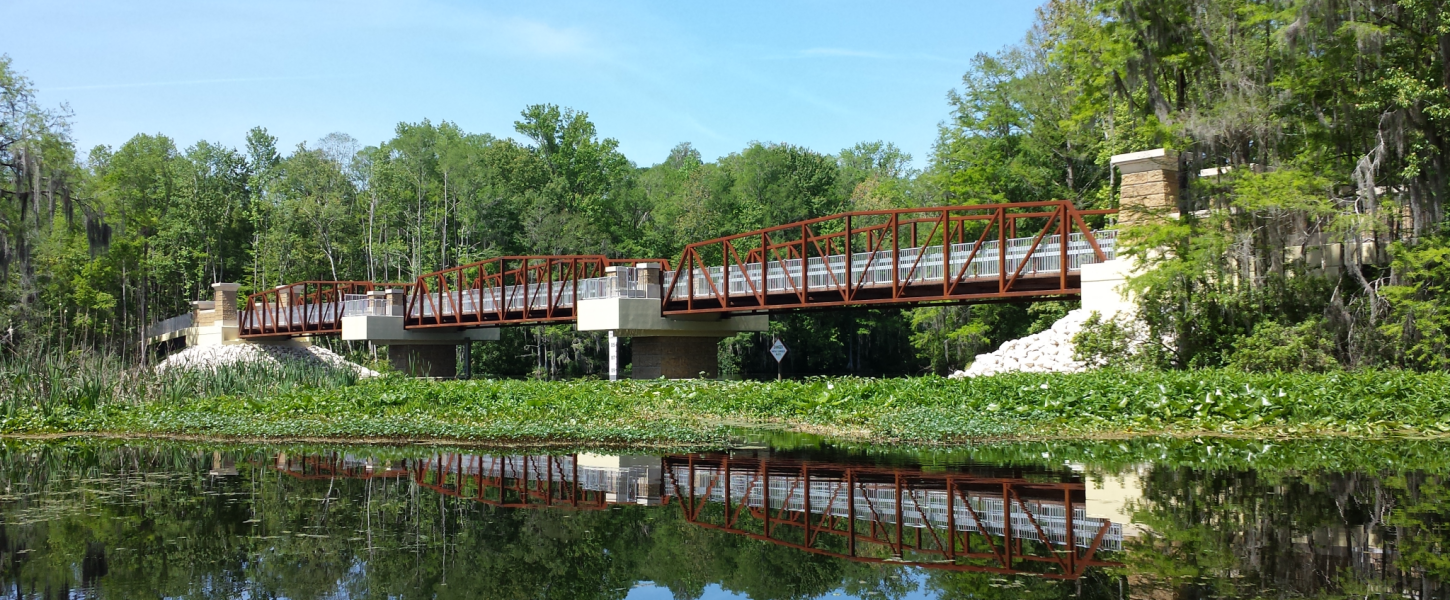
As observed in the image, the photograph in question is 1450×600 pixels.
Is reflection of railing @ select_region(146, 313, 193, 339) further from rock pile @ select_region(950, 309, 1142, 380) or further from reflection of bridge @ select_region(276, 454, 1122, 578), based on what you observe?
reflection of bridge @ select_region(276, 454, 1122, 578)

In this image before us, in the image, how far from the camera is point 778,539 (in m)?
11.2

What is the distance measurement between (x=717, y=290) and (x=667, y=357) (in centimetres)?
454

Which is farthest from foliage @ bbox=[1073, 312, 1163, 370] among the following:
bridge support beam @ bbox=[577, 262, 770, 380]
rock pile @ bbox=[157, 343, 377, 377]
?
rock pile @ bbox=[157, 343, 377, 377]

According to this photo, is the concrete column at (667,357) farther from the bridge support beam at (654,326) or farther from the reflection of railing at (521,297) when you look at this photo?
the reflection of railing at (521,297)

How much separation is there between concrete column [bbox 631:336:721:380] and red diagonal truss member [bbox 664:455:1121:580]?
1034 inches

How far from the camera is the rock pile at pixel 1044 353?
2914 cm

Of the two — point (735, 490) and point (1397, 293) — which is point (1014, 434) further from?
point (1397, 293)

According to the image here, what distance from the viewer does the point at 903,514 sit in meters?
12.2

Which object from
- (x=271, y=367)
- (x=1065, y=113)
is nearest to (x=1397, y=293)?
(x=1065, y=113)

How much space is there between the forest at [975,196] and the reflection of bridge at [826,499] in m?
13.2

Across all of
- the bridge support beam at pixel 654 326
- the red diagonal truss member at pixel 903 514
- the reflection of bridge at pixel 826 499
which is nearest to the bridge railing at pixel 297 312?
the bridge support beam at pixel 654 326

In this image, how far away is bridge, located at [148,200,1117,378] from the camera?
31172 mm

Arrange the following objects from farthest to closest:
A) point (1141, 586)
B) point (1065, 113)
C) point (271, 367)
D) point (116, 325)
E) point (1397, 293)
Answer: point (116, 325) < point (1065, 113) < point (271, 367) < point (1397, 293) < point (1141, 586)

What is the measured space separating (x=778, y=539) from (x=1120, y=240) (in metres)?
18.8
